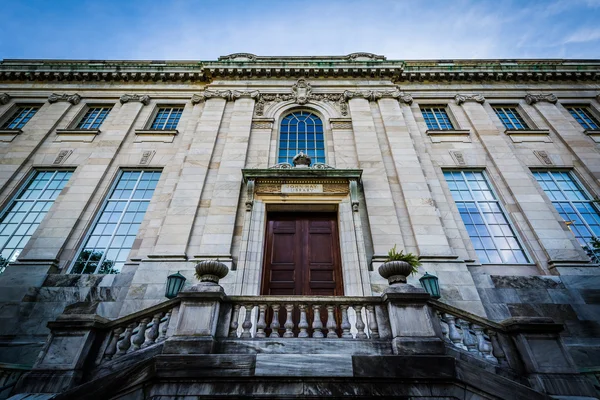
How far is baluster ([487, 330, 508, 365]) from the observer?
4.73 metres

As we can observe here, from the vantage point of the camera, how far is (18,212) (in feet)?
31.8

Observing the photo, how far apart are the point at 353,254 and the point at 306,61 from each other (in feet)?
34.0

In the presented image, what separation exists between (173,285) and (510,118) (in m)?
15.8

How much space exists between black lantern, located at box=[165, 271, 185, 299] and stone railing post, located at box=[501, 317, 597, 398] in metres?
6.88

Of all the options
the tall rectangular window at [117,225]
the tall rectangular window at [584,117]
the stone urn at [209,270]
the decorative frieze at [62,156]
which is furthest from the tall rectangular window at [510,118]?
the decorative frieze at [62,156]

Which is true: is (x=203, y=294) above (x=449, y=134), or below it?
below

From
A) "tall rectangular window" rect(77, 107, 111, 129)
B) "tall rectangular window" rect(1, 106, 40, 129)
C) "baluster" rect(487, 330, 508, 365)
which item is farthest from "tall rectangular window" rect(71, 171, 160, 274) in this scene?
"baluster" rect(487, 330, 508, 365)

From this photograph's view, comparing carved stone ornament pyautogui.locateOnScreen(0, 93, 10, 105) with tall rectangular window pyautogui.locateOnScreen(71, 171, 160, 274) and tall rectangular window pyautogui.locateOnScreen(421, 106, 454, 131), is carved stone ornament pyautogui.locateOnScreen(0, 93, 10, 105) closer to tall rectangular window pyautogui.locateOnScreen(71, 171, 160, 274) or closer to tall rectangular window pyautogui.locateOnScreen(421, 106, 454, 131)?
tall rectangular window pyautogui.locateOnScreen(71, 171, 160, 274)

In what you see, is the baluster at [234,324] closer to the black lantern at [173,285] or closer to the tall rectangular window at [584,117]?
the black lantern at [173,285]

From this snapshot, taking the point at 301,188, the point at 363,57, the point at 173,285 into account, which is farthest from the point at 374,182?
the point at 363,57

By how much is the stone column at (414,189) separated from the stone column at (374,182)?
1.83 ft

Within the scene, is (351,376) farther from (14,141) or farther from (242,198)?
(14,141)

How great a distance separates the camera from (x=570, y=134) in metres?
11.8

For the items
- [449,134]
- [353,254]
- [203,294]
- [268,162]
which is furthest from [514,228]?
[203,294]
